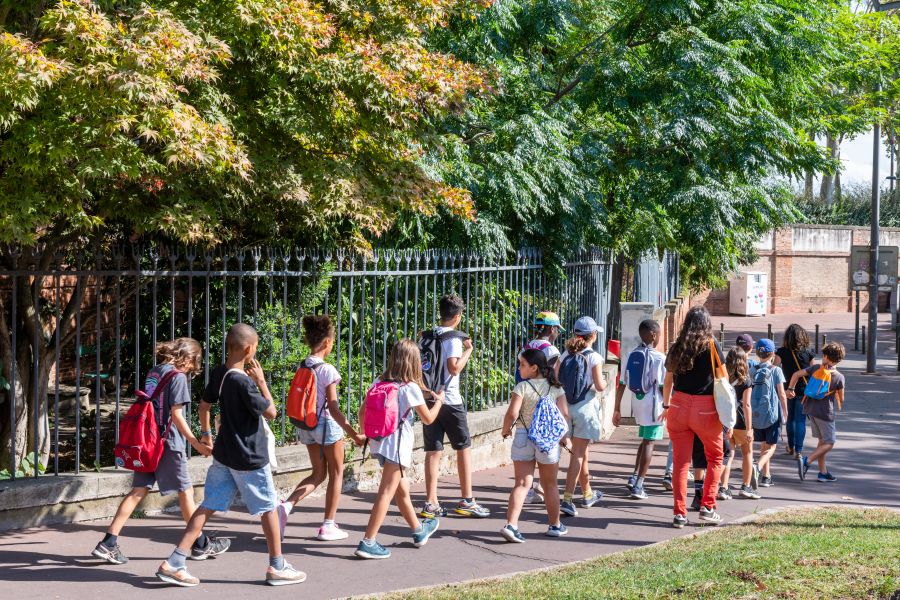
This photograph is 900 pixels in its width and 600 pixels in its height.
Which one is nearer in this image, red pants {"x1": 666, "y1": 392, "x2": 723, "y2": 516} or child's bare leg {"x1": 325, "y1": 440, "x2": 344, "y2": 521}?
child's bare leg {"x1": 325, "y1": 440, "x2": 344, "y2": 521}

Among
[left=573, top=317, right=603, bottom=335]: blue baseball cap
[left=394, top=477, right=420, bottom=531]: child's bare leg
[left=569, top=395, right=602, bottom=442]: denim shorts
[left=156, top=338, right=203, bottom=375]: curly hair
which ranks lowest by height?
[left=394, top=477, right=420, bottom=531]: child's bare leg

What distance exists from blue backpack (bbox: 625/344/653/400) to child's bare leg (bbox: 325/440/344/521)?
2.95m

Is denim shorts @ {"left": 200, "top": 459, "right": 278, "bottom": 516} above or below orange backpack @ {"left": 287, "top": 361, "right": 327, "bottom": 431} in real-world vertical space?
below

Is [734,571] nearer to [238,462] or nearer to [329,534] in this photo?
[329,534]

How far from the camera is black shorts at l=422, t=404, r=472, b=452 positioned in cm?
771

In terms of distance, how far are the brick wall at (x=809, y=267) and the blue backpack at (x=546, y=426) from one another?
3540 cm

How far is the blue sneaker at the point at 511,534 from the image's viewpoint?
7098 mm

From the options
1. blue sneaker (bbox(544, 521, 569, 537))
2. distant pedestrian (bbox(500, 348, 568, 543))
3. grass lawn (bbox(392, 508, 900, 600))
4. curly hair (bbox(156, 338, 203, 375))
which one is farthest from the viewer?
blue sneaker (bbox(544, 521, 569, 537))

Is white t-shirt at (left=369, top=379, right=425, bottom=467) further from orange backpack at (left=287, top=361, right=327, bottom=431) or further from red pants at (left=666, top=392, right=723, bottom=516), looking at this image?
red pants at (left=666, top=392, right=723, bottom=516)

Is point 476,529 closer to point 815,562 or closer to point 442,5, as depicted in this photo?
point 815,562

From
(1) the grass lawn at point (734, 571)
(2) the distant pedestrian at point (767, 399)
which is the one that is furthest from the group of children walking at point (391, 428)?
(1) the grass lawn at point (734, 571)

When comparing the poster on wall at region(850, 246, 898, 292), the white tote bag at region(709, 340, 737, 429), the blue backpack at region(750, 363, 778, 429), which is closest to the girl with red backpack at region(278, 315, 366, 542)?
the white tote bag at region(709, 340, 737, 429)

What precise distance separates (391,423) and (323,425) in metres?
0.62

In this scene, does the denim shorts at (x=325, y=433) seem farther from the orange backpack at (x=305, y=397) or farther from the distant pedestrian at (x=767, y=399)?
the distant pedestrian at (x=767, y=399)
